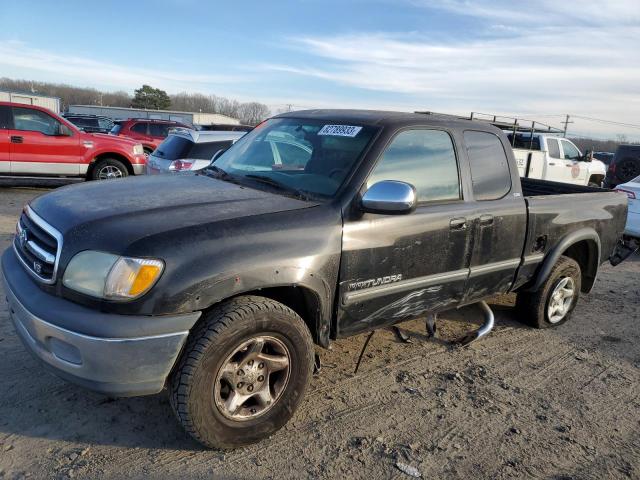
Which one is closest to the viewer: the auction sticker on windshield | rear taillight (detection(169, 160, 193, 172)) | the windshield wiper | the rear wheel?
the windshield wiper

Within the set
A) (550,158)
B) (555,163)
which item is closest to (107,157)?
(550,158)

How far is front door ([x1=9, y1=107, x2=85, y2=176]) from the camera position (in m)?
10.2

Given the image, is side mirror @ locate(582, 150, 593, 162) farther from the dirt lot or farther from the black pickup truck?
the black pickup truck

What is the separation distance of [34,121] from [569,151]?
13.3 m

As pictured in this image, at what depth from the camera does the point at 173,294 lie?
246 centimetres

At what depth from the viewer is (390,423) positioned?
→ 3.17 meters

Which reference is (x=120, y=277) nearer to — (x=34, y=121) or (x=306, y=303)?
(x=306, y=303)

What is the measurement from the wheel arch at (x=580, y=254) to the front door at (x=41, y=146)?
951 cm

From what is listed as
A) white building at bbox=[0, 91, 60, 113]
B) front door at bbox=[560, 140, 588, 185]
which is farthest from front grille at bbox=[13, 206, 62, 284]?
white building at bbox=[0, 91, 60, 113]

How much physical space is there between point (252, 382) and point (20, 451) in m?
1.23

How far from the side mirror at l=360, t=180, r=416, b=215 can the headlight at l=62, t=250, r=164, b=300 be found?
1.23m

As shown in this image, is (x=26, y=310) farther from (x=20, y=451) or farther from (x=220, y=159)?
(x=220, y=159)

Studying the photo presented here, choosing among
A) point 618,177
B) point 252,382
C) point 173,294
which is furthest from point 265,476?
point 618,177

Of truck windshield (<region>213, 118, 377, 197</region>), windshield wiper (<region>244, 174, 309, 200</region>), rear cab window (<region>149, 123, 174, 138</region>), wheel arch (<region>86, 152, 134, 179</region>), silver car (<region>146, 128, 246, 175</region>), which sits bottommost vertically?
wheel arch (<region>86, 152, 134, 179</region>)
